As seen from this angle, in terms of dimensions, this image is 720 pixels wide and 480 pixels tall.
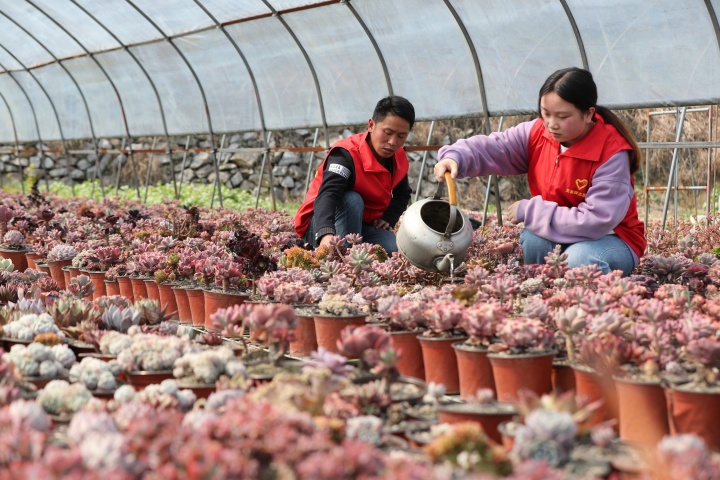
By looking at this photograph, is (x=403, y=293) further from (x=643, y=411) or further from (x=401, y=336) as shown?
(x=643, y=411)

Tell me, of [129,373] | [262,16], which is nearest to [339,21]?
[262,16]

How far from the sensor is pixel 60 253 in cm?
538

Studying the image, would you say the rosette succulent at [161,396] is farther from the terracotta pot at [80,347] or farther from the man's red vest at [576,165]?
the man's red vest at [576,165]

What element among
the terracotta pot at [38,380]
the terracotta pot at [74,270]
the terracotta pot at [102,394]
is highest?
the terracotta pot at [74,270]

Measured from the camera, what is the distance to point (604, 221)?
12.8 ft

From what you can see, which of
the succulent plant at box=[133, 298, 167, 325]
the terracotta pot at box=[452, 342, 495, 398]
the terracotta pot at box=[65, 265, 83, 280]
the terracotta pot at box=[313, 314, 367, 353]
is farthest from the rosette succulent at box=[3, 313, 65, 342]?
the terracotta pot at box=[65, 265, 83, 280]

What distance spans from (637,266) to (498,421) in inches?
99.5

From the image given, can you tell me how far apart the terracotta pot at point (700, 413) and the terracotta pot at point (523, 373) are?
16.3 inches

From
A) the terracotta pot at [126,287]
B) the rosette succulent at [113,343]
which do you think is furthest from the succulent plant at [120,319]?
the terracotta pot at [126,287]

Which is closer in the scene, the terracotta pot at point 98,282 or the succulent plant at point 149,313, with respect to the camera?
the succulent plant at point 149,313

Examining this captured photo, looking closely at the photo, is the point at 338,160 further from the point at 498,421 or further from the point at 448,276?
the point at 498,421

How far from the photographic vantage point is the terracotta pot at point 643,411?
206cm

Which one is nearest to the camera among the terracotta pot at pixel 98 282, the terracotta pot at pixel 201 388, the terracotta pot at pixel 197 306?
the terracotta pot at pixel 201 388

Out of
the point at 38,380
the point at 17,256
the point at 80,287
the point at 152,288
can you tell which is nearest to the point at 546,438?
the point at 38,380
